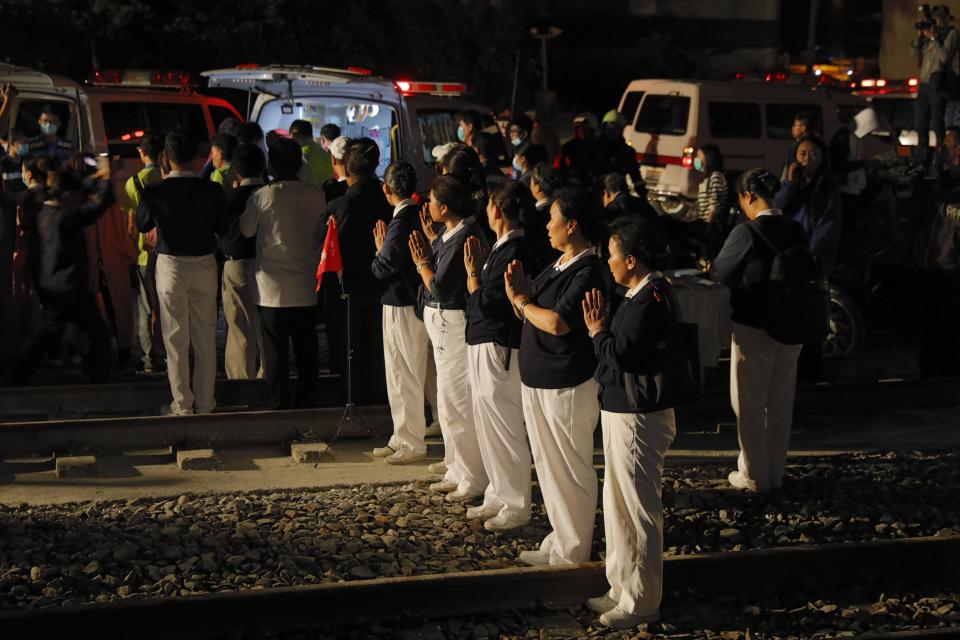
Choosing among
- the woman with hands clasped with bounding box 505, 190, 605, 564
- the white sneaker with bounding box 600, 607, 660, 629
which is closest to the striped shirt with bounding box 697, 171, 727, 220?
the woman with hands clasped with bounding box 505, 190, 605, 564

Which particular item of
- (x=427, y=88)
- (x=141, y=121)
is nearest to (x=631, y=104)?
(x=427, y=88)

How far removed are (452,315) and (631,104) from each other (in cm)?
1358

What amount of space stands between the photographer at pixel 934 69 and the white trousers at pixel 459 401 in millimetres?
12858

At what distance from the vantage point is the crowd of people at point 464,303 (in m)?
6.32

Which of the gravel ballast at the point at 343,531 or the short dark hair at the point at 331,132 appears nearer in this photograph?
the gravel ballast at the point at 343,531

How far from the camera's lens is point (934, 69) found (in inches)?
785

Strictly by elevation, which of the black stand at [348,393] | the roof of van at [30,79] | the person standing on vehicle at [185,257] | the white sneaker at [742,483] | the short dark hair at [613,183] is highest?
the roof of van at [30,79]

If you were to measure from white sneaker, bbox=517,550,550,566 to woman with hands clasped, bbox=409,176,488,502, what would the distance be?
1.14m

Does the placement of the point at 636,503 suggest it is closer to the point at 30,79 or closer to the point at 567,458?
the point at 567,458

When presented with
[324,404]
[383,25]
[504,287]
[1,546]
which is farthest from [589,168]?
[383,25]

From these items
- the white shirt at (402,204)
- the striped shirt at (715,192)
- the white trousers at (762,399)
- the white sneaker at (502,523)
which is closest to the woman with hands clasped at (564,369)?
the white sneaker at (502,523)

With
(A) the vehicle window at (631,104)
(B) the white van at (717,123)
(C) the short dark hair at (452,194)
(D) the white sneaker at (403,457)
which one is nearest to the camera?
(C) the short dark hair at (452,194)

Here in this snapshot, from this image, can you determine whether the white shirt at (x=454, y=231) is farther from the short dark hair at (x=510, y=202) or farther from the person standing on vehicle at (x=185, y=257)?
the person standing on vehicle at (x=185, y=257)

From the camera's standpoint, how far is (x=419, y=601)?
6.48 metres
